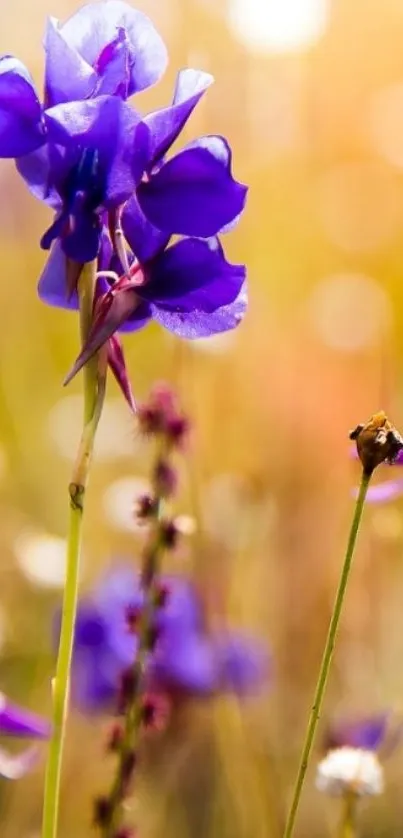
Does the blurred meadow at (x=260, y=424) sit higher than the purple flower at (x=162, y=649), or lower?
higher

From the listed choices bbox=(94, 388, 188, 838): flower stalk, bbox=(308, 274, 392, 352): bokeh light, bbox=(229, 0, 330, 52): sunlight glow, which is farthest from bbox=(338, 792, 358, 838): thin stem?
bbox=(229, 0, 330, 52): sunlight glow

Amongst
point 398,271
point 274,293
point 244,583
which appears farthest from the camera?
point 398,271

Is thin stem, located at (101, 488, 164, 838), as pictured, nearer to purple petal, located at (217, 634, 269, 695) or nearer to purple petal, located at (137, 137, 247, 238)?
purple petal, located at (137, 137, 247, 238)

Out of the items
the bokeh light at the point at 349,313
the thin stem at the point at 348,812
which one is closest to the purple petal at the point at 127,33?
the thin stem at the point at 348,812

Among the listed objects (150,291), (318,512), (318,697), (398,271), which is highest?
(398,271)

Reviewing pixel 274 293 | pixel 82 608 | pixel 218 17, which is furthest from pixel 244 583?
pixel 218 17

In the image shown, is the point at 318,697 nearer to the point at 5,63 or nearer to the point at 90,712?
the point at 5,63

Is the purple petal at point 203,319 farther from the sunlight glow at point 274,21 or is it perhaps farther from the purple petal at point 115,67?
the sunlight glow at point 274,21
